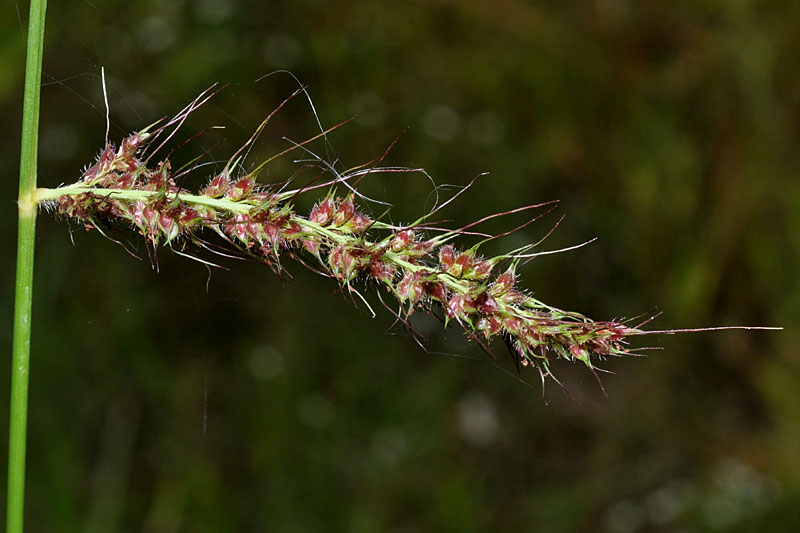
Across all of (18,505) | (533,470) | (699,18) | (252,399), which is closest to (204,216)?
(18,505)

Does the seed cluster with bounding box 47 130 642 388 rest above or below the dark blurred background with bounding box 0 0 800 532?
above

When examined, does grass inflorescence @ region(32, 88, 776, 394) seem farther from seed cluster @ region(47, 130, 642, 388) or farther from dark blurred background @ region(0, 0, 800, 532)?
dark blurred background @ region(0, 0, 800, 532)

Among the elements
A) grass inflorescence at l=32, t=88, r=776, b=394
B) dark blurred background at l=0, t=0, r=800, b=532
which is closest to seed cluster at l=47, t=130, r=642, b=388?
grass inflorescence at l=32, t=88, r=776, b=394

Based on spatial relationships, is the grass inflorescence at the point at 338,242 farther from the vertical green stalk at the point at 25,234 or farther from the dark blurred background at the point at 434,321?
the dark blurred background at the point at 434,321

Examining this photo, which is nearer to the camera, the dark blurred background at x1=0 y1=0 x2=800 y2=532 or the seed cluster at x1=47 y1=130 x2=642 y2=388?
the seed cluster at x1=47 y1=130 x2=642 y2=388

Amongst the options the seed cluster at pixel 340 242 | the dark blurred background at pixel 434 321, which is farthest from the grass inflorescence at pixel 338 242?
the dark blurred background at pixel 434 321

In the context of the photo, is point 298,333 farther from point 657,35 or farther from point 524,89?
point 657,35

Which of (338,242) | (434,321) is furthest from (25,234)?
(434,321)
